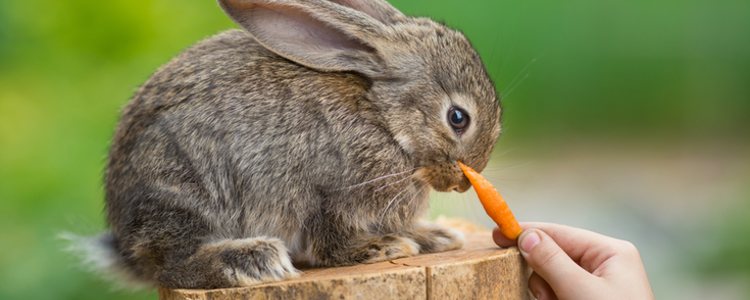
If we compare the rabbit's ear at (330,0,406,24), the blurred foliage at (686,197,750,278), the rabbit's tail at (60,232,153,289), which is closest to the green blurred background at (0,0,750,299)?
→ the blurred foliage at (686,197,750,278)

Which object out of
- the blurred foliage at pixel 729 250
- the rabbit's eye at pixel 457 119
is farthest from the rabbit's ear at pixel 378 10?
the blurred foliage at pixel 729 250

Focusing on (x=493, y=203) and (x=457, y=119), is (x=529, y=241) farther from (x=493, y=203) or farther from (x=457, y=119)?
(x=457, y=119)

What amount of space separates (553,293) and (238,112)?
1.00 m

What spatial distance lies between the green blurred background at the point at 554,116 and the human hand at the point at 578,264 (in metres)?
0.92

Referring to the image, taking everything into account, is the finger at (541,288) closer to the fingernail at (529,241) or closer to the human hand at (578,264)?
the human hand at (578,264)

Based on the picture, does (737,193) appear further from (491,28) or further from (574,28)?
(491,28)

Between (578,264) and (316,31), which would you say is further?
(578,264)

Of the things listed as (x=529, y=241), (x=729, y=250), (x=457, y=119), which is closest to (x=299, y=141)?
(x=457, y=119)

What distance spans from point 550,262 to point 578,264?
0.85 feet

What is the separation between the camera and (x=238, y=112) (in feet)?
8.07

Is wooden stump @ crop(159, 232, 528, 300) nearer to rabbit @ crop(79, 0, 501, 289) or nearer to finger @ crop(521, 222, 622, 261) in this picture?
rabbit @ crop(79, 0, 501, 289)

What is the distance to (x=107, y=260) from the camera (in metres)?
2.69

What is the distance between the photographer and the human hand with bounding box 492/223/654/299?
247 cm

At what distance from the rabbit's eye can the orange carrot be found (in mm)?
92
